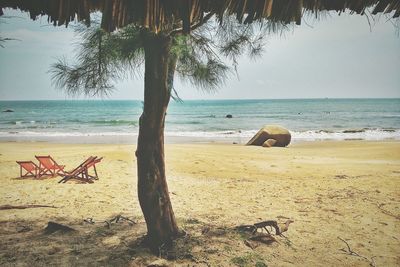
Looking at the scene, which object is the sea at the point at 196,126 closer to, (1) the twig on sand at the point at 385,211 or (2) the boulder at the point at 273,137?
(2) the boulder at the point at 273,137

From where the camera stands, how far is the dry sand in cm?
391

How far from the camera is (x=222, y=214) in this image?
5641 millimetres

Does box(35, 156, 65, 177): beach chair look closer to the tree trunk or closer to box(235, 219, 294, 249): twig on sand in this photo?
the tree trunk

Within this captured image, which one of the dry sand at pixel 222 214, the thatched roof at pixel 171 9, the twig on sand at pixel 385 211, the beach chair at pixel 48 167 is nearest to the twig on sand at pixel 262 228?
the dry sand at pixel 222 214

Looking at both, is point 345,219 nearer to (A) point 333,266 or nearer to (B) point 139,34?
(A) point 333,266

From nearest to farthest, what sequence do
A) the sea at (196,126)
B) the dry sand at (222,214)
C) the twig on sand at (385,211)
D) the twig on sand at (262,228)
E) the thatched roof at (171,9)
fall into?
the thatched roof at (171,9)
the dry sand at (222,214)
the twig on sand at (262,228)
the twig on sand at (385,211)
the sea at (196,126)

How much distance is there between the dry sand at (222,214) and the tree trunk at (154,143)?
0.39m

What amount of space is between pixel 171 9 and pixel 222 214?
4116 millimetres

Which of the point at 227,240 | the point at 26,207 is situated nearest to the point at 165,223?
the point at 227,240

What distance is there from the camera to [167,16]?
244cm

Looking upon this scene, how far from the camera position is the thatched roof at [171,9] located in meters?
2.36

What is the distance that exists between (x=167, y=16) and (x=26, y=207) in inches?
199

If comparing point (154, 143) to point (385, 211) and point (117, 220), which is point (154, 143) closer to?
point (117, 220)

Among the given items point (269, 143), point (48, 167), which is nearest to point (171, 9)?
point (48, 167)
